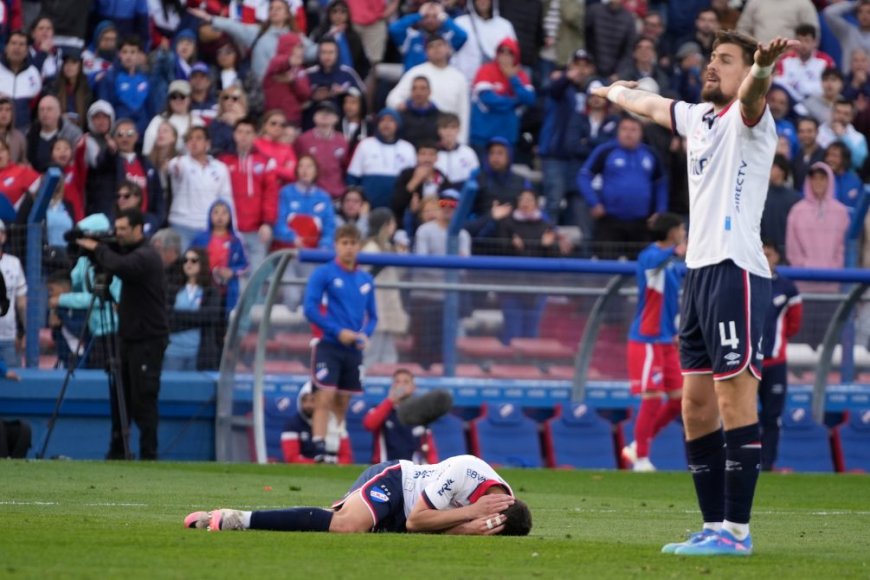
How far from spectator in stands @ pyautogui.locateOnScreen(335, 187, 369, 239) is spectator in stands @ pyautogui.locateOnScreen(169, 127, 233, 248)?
1320 millimetres

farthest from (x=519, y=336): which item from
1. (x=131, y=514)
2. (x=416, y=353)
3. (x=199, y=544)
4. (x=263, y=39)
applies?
(x=199, y=544)

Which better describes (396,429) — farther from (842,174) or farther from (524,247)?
(842,174)

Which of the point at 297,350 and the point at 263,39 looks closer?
the point at 297,350

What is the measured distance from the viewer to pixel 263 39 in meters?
20.0

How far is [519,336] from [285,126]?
400 cm

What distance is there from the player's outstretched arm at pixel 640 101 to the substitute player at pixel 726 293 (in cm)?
19

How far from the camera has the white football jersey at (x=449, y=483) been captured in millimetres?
8023

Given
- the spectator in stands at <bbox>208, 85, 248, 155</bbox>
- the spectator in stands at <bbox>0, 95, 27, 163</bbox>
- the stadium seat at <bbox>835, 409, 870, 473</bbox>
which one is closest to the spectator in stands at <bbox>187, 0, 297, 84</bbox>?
the spectator in stands at <bbox>208, 85, 248, 155</bbox>

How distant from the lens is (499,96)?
20547 millimetres

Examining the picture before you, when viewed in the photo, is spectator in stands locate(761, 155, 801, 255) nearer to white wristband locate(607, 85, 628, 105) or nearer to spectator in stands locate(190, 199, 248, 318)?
spectator in stands locate(190, 199, 248, 318)

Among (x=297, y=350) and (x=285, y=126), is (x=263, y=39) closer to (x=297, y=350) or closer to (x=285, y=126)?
(x=285, y=126)

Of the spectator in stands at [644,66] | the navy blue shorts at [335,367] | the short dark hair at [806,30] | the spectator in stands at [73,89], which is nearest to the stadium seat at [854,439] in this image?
the navy blue shorts at [335,367]

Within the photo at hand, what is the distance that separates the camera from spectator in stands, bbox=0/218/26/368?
15.2 metres

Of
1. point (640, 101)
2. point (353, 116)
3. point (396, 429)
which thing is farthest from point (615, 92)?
point (353, 116)
